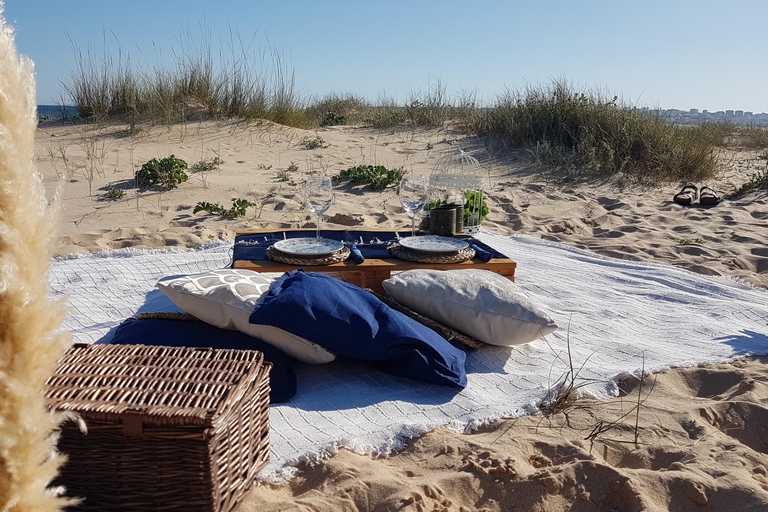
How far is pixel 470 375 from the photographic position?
2930 mm

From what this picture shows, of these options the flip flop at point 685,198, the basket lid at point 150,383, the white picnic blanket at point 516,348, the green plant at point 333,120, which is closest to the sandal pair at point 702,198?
the flip flop at point 685,198

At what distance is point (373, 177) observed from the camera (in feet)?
23.9

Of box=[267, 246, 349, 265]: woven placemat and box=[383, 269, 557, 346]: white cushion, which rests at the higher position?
box=[267, 246, 349, 265]: woven placemat

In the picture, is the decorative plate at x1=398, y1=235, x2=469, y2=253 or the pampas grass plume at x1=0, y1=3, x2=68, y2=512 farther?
the decorative plate at x1=398, y1=235, x2=469, y2=253

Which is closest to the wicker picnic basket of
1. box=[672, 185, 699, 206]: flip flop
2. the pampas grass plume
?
the pampas grass plume

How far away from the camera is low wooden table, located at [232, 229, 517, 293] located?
348 cm

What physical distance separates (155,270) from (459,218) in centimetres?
219

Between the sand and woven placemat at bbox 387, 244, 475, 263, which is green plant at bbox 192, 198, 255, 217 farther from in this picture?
woven placemat at bbox 387, 244, 475, 263

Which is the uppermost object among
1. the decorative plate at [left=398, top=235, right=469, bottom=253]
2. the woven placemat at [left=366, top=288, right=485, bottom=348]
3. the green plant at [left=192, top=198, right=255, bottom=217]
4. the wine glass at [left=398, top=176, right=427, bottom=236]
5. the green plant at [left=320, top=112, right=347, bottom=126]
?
→ the green plant at [left=320, top=112, right=347, bottom=126]

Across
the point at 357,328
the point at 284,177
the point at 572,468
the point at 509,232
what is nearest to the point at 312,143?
the point at 284,177

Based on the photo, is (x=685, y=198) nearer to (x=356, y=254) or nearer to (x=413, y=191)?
(x=413, y=191)

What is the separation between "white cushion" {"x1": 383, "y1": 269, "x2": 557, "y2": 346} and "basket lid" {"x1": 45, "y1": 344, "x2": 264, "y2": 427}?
4.23 feet

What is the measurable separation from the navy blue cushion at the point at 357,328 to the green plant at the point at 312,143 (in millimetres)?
7407

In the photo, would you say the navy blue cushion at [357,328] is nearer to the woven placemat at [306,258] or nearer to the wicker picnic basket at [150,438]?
the woven placemat at [306,258]
